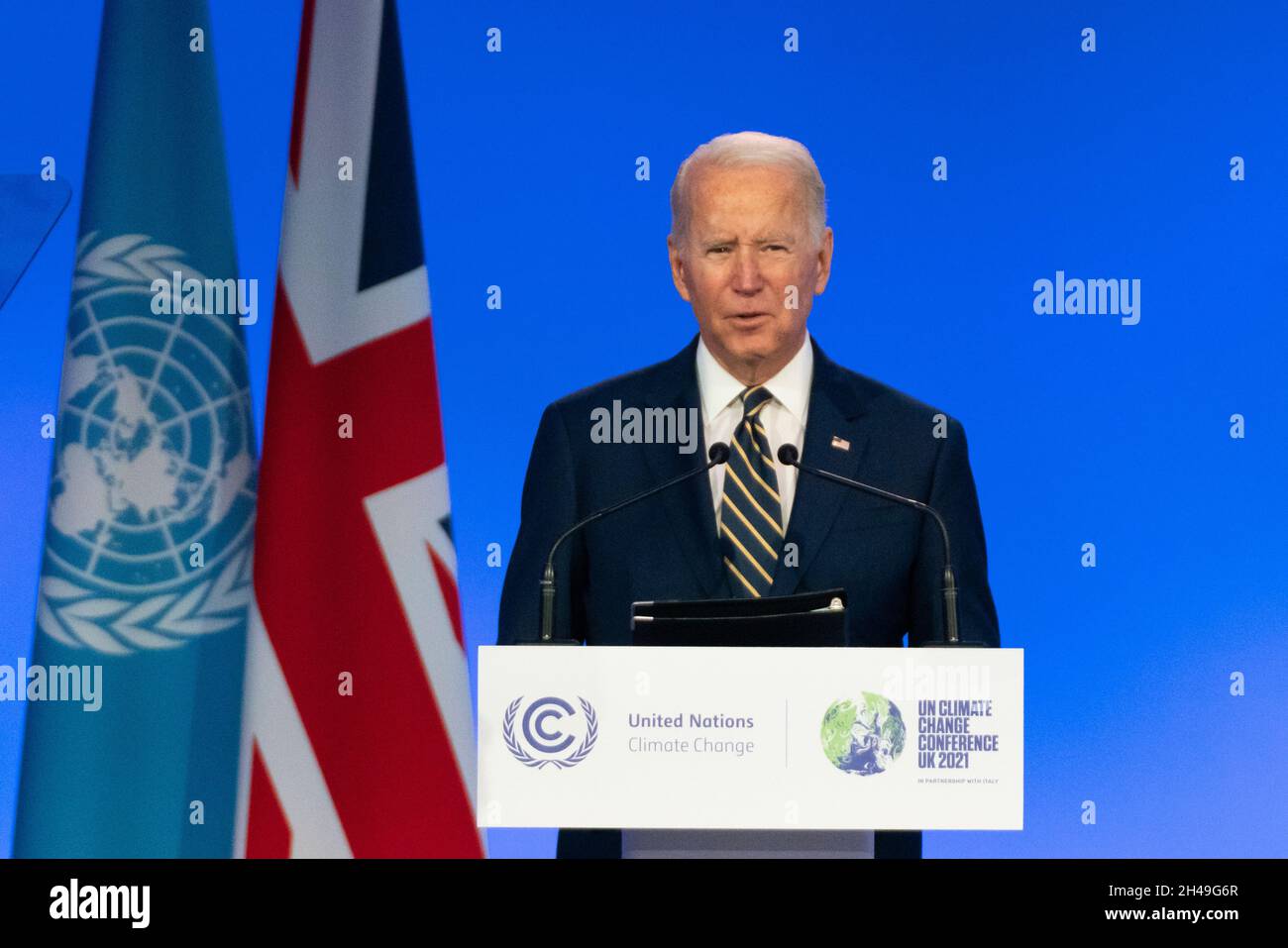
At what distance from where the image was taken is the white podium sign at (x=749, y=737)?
279 cm

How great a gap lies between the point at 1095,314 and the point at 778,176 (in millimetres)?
1490

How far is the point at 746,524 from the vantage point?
11.4 ft

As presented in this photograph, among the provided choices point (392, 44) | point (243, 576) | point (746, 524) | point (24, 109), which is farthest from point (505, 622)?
point (24, 109)

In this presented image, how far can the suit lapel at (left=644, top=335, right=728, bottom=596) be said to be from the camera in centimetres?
348

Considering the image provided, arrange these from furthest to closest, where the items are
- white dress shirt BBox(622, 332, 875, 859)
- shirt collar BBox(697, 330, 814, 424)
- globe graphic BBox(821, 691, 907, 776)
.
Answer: shirt collar BBox(697, 330, 814, 424) < white dress shirt BBox(622, 332, 875, 859) < globe graphic BBox(821, 691, 907, 776)

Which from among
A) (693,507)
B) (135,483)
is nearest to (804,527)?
(693,507)

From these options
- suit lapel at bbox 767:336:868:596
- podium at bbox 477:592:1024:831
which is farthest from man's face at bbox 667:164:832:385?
podium at bbox 477:592:1024:831

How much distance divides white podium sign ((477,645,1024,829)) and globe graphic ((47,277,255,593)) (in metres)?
2.13

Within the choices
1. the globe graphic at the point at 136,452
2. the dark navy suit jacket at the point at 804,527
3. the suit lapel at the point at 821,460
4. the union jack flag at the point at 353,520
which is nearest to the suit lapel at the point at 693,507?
the dark navy suit jacket at the point at 804,527

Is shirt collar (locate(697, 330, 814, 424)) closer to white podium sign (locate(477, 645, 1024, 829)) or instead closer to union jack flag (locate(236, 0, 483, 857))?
white podium sign (locate(477, 645, 1024, 829))

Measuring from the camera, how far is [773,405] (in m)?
3.69

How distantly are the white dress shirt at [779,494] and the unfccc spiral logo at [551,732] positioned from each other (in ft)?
0.79
